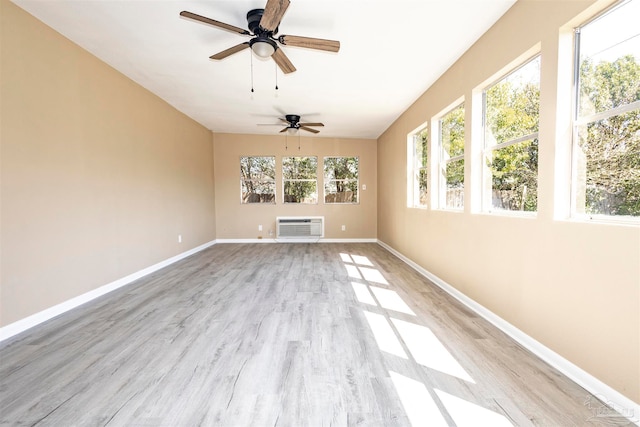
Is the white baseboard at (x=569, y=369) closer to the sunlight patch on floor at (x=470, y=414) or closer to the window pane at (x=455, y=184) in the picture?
the sunlight patch on floor at (x=470, y=414)

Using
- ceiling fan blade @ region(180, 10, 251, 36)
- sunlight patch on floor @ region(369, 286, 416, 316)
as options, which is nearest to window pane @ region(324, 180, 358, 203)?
sunlight patch on floor @ region(369, 286, 416, 316)

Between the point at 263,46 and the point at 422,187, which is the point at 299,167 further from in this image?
the point at 263,46

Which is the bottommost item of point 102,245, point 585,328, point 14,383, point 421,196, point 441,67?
point 14,383

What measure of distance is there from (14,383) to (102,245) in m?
1.78

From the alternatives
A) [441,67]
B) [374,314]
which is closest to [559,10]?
[441,67]

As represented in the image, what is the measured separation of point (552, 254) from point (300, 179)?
18.1 feet

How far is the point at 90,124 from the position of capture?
9.48 ft

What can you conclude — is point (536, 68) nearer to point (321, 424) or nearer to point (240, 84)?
point (321, 424)

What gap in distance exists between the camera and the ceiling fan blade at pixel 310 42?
7.20 ft

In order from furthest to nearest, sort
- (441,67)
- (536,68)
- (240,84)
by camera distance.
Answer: (240,84)
(441,67)
(536,68)

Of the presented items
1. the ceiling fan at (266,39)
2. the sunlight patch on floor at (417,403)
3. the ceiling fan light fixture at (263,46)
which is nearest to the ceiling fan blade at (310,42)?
the ceiling fan at (266,39)

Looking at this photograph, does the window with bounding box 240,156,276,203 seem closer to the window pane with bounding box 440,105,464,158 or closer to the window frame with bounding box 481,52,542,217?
the window pane with bounding box 440,105,464,158

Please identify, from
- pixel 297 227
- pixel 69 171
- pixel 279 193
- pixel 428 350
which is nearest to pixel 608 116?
pixel 428 350

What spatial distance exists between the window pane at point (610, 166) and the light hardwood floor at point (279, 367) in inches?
42.6
